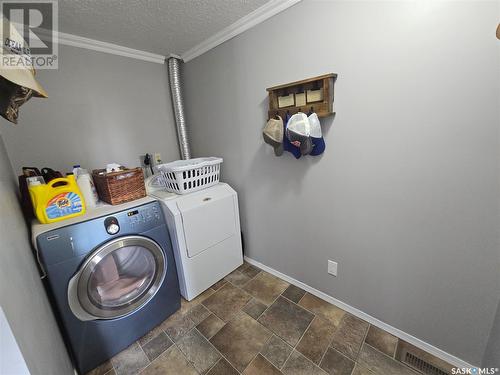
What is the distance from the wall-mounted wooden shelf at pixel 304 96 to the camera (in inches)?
48.3

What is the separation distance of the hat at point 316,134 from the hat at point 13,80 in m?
1.19

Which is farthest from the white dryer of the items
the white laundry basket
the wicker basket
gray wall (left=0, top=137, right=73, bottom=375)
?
gray wall (left=0, top=137, right=73, bottom=375)

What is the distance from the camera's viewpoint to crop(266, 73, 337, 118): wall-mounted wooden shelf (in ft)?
4.02

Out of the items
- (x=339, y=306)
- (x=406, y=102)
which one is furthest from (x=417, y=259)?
(x=406, y=102)

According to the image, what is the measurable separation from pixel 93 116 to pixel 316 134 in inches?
72.5

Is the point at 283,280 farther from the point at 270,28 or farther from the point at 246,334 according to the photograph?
the point at 270,28

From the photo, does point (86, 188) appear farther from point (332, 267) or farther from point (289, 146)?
point (332, 267)

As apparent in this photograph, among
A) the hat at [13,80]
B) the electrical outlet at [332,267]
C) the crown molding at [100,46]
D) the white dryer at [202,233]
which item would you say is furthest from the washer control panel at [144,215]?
the crown molding at [100,46]

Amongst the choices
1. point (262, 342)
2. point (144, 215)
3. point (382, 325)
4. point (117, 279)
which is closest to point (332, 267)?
point (382, 325)

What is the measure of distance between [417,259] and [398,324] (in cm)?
48

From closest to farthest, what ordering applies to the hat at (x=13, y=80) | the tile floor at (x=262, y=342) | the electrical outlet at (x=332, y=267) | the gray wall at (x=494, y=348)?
1. the hat at (x=13, y=80)
2. the gray wall at (x=494, y=348)
3. the tile floor at (x=262, y=342)
4. the electrical outlet at (x=332, y=267)

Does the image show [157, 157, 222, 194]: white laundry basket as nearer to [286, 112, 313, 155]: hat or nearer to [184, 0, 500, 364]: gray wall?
[184, 0, 500, 364]: gray wall

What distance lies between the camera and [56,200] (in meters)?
1.14

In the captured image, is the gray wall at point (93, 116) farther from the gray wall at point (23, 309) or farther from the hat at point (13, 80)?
the hat at point (13, 80)
